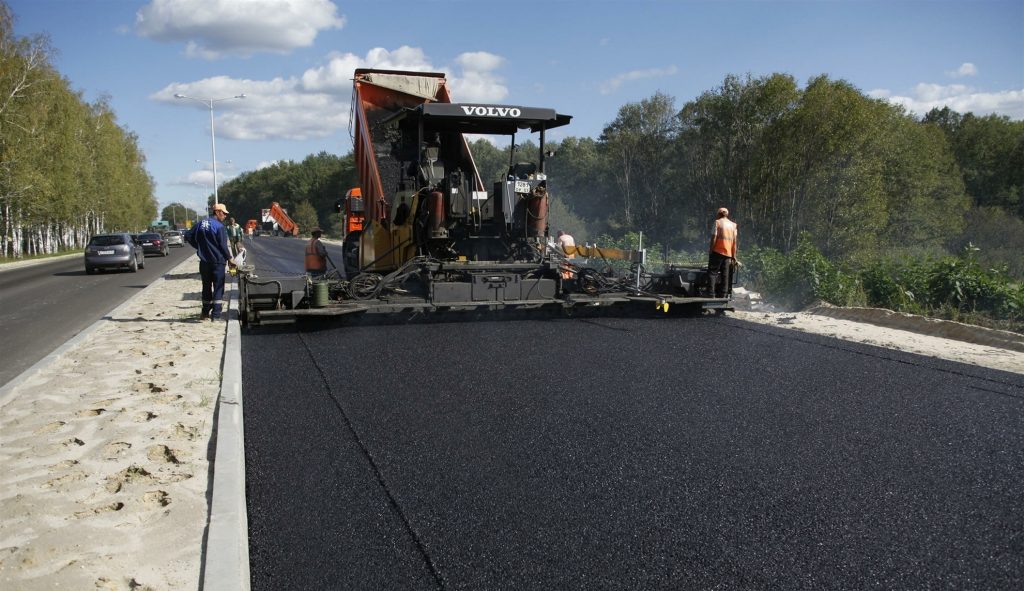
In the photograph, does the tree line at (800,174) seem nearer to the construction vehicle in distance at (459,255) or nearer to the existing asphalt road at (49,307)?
the construction vehicle in distance at (459,255)

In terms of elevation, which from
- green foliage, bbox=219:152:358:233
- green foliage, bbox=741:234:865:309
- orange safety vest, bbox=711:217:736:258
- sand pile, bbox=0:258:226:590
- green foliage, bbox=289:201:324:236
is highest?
green foliage, bbox=219:152:358:233

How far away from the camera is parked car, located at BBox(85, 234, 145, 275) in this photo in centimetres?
2148

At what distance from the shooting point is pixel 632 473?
400cm

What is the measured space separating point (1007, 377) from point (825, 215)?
22224mm

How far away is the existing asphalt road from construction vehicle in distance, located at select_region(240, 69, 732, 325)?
2.52 meters

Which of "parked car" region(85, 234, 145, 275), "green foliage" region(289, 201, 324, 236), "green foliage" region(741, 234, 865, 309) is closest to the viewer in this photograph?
"green foliage" region(741, 234, 865, 309)

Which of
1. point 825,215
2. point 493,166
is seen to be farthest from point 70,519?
point 825,215

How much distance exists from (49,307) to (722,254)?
11769 millimetres

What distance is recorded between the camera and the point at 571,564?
9.77 feet

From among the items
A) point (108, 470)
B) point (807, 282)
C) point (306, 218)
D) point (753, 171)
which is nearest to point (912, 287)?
point (807, 282)

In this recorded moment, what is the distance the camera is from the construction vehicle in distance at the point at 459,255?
9.13m

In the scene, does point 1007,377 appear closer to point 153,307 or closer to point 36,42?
point 153,307

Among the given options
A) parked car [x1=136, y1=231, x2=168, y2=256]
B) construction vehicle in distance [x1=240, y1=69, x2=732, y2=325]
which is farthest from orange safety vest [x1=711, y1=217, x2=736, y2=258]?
parked car [x1=136, y1=231, x2=168, y2=256]

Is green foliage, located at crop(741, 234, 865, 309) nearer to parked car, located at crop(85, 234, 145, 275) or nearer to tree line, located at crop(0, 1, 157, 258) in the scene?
parked car, located at crop(85, 234, 145, 275)
